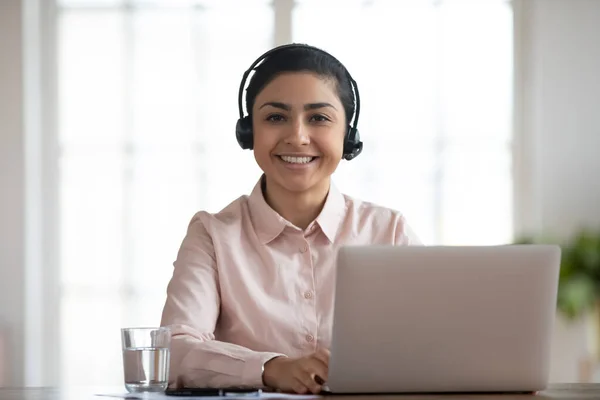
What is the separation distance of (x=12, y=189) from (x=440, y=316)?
170 inches

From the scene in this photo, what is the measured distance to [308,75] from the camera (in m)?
2.52

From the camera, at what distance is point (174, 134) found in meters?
5.70

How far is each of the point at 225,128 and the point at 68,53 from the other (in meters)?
1.03

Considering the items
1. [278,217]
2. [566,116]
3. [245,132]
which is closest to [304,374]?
[278,217]

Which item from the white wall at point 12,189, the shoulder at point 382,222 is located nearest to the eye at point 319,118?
the shoulder at point 382,222

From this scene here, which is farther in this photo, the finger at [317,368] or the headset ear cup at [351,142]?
the headset ear cup at [351,142]

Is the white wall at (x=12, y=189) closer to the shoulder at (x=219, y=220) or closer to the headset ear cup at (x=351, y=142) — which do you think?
the shoulder at (x=219, y=220)

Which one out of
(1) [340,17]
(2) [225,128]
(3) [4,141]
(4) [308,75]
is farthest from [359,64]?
(4) [308,75]

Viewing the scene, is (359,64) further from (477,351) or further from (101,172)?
(477,351)

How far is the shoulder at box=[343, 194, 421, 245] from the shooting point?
2.56 m

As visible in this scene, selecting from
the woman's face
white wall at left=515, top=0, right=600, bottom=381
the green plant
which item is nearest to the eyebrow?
the woman's face

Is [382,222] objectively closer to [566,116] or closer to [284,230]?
[284,230]

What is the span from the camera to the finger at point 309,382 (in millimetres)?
1825

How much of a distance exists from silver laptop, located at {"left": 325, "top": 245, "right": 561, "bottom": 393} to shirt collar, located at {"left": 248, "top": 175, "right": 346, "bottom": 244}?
81cm
